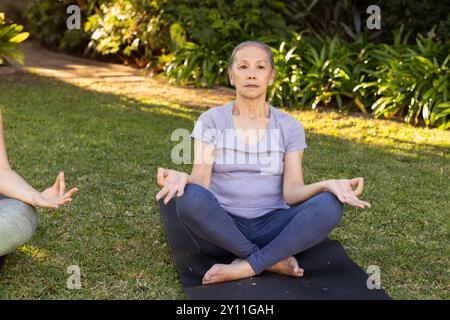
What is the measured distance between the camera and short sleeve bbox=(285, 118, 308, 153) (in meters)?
3.08

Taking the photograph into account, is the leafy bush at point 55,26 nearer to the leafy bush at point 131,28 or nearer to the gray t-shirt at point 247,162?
the leafy bush at point 131,28

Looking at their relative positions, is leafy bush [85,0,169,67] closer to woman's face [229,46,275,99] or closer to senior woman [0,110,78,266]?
woman's face [229,46,275,99]

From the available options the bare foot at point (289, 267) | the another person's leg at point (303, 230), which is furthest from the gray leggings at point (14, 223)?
the bare foot at point (289, 267)

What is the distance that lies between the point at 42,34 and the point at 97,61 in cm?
127

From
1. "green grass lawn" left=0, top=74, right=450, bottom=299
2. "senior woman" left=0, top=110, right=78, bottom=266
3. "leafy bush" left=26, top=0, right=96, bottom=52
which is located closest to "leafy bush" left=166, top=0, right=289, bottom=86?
"green grass lawn" left=0, top=74, right=450, bottom=299

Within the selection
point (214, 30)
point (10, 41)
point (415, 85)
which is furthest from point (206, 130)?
point (10, 41)

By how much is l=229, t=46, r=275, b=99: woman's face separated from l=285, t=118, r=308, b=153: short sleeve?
9.0 inches

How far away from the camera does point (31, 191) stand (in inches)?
111

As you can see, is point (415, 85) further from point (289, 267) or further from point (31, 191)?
point (31, 191)

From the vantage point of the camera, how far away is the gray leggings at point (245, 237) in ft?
8.93

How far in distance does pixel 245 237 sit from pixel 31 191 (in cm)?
90

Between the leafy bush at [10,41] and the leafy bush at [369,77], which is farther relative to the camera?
the leafy bush at [10,41]

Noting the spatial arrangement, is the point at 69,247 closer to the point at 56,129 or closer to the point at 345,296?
the point at 345,296

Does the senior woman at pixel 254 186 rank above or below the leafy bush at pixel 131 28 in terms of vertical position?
below
